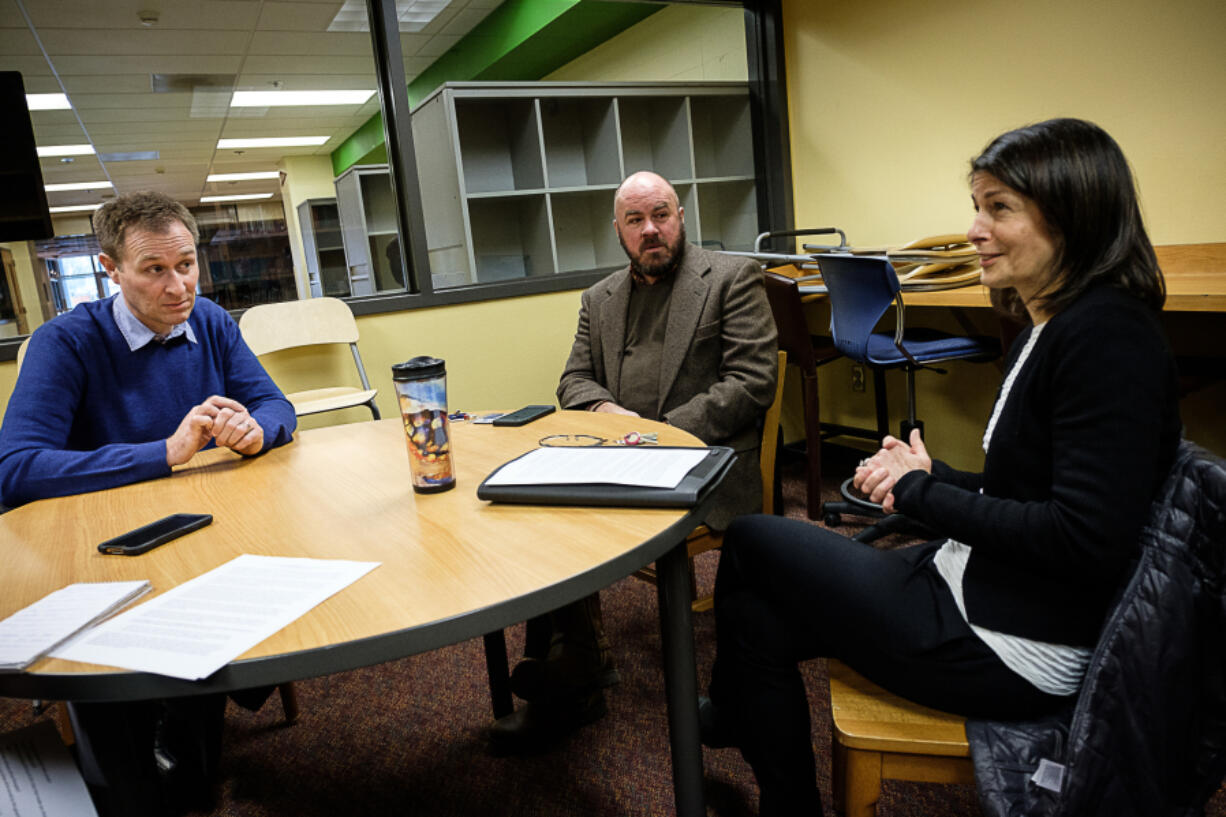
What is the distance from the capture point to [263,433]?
1.51 meters

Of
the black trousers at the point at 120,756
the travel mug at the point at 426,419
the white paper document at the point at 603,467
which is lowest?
the black trousers at the point at 120,756

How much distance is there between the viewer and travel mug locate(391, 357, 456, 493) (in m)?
1.02

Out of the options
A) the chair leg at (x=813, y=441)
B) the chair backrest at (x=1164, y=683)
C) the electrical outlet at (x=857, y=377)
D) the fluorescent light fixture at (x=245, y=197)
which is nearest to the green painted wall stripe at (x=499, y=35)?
the fluorescent light fixture at (x=245, y=197)

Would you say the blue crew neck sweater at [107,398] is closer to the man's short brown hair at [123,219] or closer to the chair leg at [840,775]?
the man's short brown hair at [123,219]

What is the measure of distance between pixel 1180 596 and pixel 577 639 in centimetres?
Result: 114

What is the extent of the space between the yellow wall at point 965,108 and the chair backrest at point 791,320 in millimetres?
770

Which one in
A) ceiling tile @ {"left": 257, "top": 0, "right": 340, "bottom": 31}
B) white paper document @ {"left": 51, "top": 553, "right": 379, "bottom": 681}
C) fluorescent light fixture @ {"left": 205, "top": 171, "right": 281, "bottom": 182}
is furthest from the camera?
fluorescent light fixture @ {"left": 205, "top": 171, "right": 281, "bottom": 182}

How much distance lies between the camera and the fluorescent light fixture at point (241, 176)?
14.5 ft

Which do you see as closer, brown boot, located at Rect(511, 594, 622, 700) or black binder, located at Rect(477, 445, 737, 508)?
black binder, located at Rect(477, 445, 737, 508)

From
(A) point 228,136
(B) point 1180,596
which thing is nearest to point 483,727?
(B) point 1180,596

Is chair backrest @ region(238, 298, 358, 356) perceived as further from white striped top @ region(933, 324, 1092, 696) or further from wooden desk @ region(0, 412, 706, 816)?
white striped top @ region(933, 324, 1092, 696)

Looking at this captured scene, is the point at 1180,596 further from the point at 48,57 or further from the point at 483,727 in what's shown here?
the point at 48,57

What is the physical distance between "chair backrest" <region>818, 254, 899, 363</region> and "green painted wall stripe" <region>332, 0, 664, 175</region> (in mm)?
A: 1902

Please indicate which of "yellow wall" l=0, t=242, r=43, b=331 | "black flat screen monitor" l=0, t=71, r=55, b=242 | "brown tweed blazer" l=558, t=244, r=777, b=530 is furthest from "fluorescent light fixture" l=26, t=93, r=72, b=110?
"brown tweed blazer" l=558, t=244, r=777, b=530
